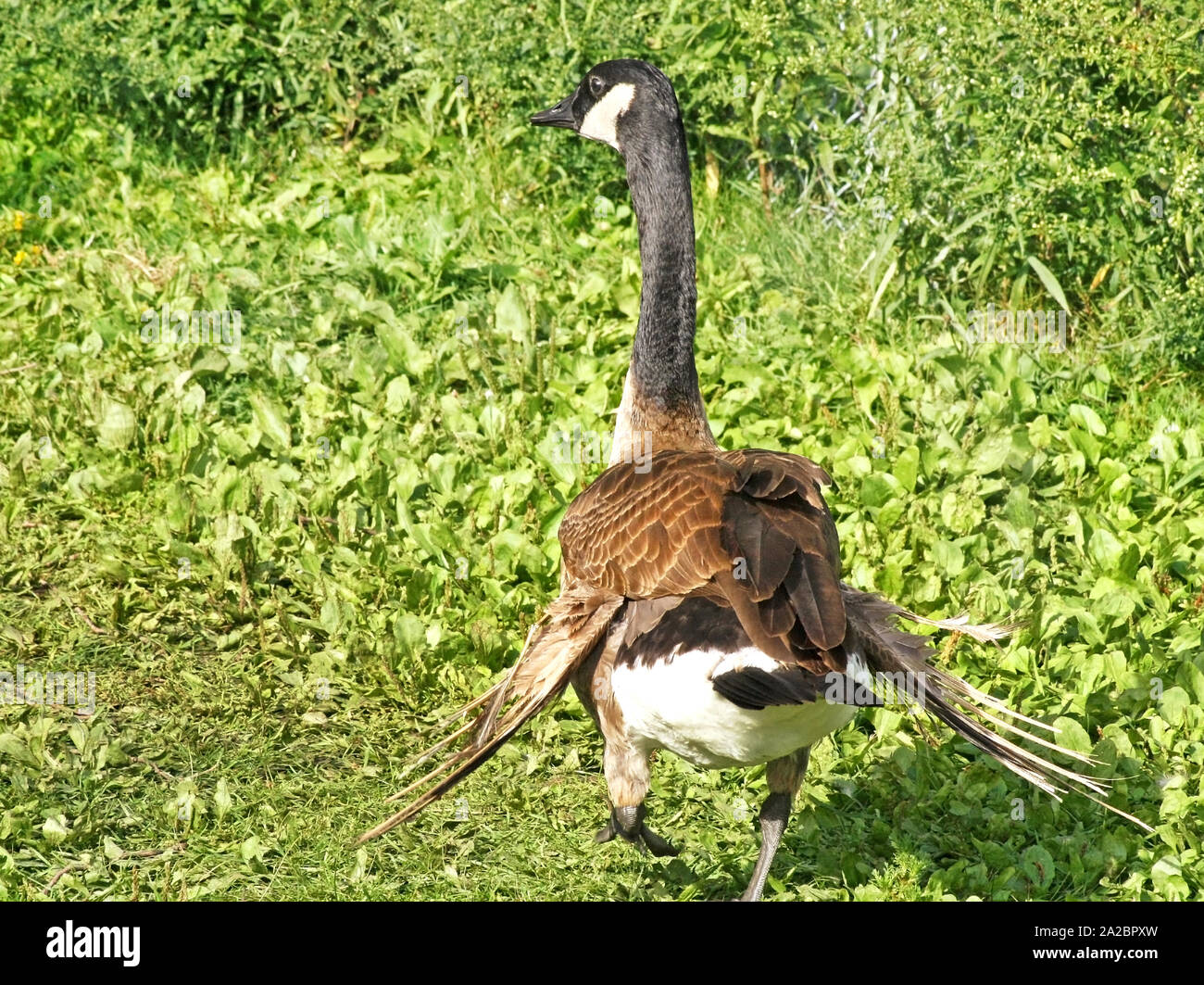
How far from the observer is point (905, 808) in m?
4.78

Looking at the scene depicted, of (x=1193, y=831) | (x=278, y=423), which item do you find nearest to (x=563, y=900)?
(x=1193, y=831)

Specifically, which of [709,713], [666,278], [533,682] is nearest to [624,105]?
[666,278]

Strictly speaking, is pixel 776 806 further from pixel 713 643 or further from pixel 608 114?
pixel 608 114

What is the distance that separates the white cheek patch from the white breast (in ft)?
7.19

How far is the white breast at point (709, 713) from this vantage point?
3721 millimetres

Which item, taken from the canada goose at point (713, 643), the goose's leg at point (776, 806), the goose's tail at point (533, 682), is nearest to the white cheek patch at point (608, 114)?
the canada goose at point (713, 643)

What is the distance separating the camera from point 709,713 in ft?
12.4

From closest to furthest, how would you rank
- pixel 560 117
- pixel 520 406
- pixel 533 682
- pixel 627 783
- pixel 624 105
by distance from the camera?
pixel 533 682 < pixel 627 783 < pixel 624 105 < pixel 560 117 < pixel 520 406

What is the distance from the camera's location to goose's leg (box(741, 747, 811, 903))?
4.31m

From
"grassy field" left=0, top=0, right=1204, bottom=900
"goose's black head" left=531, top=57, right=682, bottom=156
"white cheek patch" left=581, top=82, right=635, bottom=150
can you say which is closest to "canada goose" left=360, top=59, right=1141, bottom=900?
"grassy field" left=0, top=0, right=1204, bottom=900

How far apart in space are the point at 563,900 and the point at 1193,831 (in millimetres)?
2002

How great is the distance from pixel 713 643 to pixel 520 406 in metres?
3.08

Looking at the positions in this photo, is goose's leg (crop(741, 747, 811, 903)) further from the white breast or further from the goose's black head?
the goose's black head

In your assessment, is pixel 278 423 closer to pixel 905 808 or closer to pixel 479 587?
pixel 479 587
